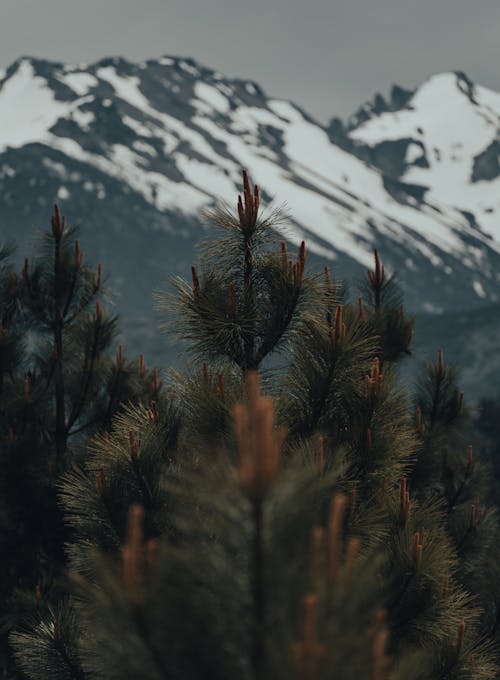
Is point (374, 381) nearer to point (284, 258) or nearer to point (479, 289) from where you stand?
point (284, 258)

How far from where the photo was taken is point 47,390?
32.2 ft

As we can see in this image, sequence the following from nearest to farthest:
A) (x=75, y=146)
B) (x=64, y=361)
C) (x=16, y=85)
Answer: (x=64, y=361), (x=75, y=146), (x=16, y=85)

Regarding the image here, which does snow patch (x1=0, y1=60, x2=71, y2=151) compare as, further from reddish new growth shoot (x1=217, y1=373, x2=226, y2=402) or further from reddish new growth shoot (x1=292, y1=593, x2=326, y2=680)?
reddish new growth shoot (x1=292, y1=593, x2=326, y2=680)

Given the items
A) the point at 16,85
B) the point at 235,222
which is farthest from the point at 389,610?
the point at 16,85

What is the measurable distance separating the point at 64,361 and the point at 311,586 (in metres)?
7.58

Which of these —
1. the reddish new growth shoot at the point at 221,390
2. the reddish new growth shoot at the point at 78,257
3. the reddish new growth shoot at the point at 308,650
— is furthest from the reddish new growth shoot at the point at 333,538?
the reddish new growth shoot at the point at 78,257

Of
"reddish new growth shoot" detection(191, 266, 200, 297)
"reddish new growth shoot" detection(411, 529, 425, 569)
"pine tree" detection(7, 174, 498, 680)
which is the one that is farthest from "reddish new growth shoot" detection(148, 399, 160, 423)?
"reddish new growth shoot" detection(411, 529, 425, 569)

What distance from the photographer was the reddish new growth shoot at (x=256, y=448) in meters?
2.31

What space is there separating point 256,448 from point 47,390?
25.9 feet

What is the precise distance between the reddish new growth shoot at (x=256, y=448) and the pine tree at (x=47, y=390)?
6.58 meters

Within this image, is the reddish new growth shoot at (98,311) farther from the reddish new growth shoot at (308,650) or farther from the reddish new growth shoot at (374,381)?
the reddish new growth shoot at (308,650)

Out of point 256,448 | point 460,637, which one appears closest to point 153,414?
point 460,637

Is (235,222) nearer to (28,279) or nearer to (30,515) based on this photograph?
(28,279)

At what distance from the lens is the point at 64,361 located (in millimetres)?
9750
